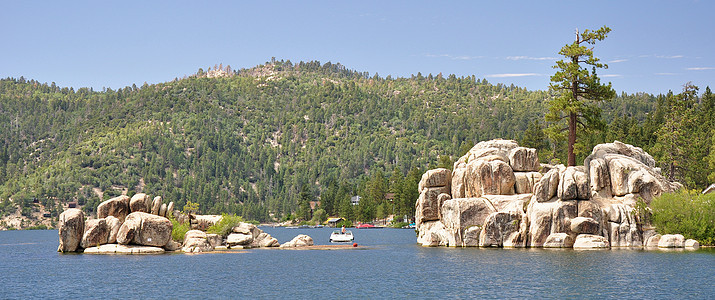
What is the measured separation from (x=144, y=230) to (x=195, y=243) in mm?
8566

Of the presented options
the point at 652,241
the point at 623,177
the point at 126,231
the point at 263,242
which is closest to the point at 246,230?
the point at 263,242

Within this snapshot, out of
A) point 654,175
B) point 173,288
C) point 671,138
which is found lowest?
point 173,288

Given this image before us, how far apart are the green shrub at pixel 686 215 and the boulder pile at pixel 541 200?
2042mm

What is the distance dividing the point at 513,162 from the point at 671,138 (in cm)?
3429

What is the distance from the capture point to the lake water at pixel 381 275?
177ft

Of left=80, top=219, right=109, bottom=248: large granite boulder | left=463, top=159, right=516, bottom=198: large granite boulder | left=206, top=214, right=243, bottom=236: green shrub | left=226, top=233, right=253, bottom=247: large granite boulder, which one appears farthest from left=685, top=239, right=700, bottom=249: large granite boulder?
left=80, top=219, right=109, bottom=248: large granite boulder

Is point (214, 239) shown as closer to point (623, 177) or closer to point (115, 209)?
point (115, 209)

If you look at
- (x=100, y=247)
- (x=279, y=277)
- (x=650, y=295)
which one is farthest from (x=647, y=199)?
(x=100, y=247)

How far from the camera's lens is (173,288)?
57.6 meters

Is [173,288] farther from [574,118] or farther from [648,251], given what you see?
[574,118]

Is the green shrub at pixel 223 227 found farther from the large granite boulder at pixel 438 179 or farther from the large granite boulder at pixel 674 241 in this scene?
the large granite boulder at pixel 674 241

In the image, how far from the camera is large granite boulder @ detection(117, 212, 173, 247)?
84.5 m

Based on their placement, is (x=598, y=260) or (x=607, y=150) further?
(x=607, y=150)

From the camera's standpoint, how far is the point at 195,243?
303ft
